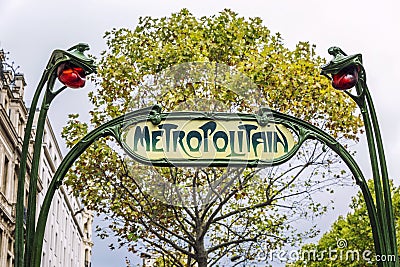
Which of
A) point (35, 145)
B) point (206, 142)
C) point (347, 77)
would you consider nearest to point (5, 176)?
point (35, 145)

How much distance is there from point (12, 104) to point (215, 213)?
674 inches

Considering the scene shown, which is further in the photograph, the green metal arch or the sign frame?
the green metal arch

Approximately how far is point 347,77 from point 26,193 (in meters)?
26.0

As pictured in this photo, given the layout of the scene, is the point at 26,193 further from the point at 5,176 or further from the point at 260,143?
the point at 260,143

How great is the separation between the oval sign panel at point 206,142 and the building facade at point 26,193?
20.9 metres

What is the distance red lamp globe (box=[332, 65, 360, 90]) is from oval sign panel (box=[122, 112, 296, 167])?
94cm

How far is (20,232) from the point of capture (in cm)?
645

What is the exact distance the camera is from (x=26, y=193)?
31.2 m

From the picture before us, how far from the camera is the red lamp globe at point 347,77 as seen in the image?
6992 millimetres

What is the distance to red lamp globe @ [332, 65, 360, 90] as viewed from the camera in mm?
6992

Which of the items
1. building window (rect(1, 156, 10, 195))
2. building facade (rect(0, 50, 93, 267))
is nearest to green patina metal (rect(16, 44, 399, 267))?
building facade (rect(0, 50, 93, 267))

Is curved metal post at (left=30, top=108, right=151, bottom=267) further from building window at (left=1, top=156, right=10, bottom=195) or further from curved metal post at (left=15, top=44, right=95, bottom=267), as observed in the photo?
building window at (left=1, top=156, right=10, bottom=195)

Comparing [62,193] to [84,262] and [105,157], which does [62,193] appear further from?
[105,157]

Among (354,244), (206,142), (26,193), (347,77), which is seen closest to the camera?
(206,142)
